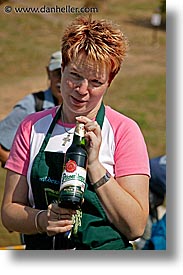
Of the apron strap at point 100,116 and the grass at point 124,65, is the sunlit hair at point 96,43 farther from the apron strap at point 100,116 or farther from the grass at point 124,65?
the grass at point 124,65

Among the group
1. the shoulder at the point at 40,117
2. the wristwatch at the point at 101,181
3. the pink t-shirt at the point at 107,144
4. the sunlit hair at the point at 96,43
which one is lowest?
the wristwatch at the point at 101,181

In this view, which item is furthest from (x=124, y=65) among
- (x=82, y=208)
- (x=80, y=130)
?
(x=82, y=208)

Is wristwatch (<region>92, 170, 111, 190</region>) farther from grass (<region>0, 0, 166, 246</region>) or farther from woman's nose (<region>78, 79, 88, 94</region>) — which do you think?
grass (<region>0, 0, 166, 246</region>)

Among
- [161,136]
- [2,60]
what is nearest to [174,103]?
[161,136]

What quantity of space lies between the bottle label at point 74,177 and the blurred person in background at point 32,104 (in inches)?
13.6

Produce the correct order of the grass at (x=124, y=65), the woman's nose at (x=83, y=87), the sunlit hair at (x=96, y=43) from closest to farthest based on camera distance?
the sunlit hair at (x=96, y=43) < the woman's nose at (x=83, y=87) < the grass at (x=124, y=65)

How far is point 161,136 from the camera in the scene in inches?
75.7

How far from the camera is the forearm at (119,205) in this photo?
5.05 ft

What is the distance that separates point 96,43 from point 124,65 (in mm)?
334

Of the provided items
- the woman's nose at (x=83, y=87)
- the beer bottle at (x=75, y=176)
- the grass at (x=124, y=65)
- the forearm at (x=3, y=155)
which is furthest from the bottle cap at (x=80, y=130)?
the forearm at (x=3, y=155)

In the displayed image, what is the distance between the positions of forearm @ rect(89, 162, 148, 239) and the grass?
33 cm

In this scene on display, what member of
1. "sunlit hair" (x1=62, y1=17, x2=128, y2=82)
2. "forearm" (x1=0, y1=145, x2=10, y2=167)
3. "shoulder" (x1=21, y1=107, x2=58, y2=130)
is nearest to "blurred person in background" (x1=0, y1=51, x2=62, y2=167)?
"forearm" (x1=0, y1=145, x2=10, y2=167)

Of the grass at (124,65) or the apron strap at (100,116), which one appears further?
the grass at (124,65)

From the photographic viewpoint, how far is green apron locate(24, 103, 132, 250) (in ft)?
5.32
